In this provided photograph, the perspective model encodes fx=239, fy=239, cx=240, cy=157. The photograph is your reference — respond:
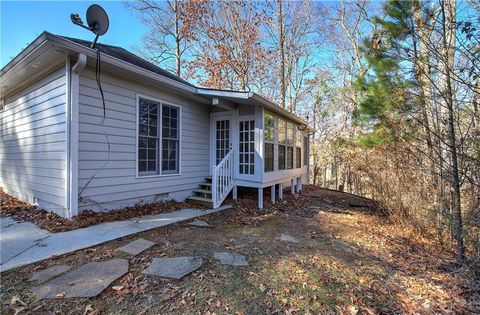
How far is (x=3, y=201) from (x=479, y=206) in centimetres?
947

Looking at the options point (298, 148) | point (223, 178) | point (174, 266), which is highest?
point (298, 148)

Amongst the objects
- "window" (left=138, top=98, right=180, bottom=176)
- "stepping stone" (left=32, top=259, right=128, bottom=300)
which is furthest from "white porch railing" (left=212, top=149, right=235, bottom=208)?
"stepping stone" (left=32, top=259, right=128, bottom=300)

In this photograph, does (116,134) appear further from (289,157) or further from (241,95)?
(289,157)

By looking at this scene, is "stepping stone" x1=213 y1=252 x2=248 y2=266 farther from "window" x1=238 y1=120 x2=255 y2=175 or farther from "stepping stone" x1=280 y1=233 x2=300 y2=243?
"window" x1=238 y1=120 x2=255 y2=175

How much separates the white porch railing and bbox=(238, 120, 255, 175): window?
288 mm

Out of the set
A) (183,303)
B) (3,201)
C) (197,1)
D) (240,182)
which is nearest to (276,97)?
(197,1)

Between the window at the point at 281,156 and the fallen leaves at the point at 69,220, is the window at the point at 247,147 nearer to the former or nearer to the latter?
the window at the point at 281,156

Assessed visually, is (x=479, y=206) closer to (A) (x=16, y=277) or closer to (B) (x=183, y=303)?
(B) (x=183, y=303)

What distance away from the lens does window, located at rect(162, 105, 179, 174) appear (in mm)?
6133

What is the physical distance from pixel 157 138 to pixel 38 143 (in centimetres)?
245

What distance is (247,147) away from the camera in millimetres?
7039

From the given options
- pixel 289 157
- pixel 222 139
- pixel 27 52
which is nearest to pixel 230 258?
pixel 222 139

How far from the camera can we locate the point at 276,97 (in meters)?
17.2

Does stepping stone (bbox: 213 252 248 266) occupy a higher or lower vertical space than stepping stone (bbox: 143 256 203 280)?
lower
